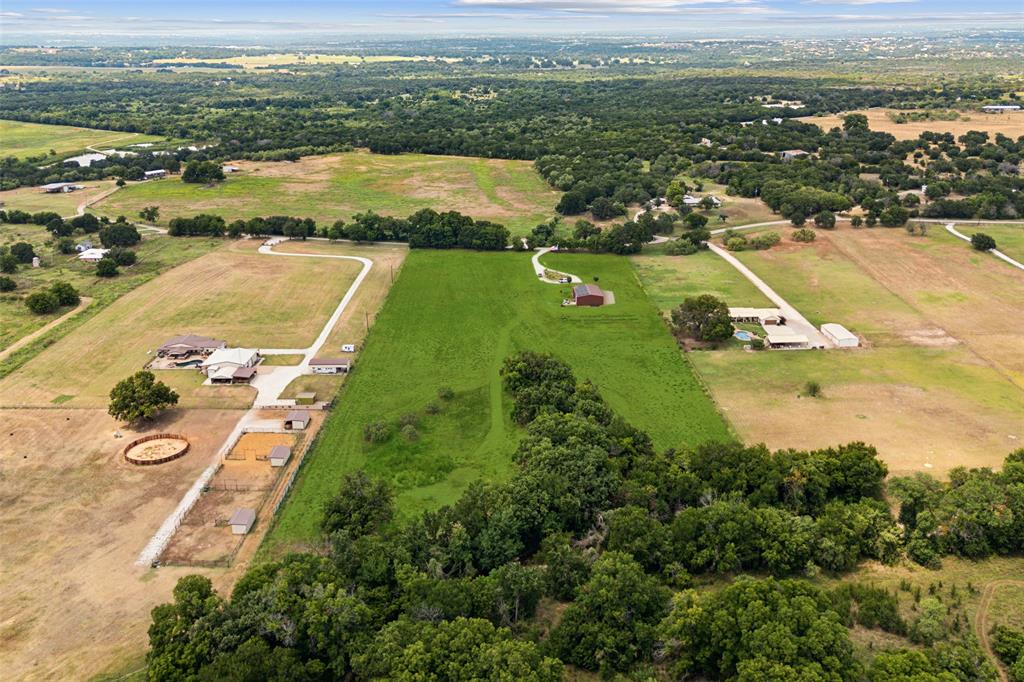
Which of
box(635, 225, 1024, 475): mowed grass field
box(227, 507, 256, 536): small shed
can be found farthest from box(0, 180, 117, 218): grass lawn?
box(635, 225, 1024, 475): mowed grass field

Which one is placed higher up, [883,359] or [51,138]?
[51,138]

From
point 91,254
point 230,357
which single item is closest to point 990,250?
point 230,357

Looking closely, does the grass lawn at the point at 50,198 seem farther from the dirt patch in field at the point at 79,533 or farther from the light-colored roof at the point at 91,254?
the dirt patch in field at the point at 79,533

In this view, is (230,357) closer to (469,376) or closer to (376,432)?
(376,432)

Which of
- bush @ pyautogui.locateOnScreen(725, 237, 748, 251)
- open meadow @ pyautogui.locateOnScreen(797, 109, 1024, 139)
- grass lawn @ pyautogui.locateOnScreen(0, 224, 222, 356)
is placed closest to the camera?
grass lawn @ pyautogui.locateOnScreen(0, 224, 222, 356)

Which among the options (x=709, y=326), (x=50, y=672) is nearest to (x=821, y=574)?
(x=709, y=326)

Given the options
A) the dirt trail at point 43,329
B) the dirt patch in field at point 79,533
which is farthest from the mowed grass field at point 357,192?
the dirt patch in field at point 79,533

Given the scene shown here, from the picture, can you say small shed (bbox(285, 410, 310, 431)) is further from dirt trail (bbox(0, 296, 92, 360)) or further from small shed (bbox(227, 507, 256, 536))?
dirt trail (bbox(0, 296, 92, 360))

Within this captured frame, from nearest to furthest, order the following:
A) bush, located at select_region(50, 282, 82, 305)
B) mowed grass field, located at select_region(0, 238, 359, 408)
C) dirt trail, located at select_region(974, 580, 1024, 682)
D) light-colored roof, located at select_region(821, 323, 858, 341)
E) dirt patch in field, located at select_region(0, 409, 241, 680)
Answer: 1. dirt trail, located at select_region(974, 580, 1024, 682)
2. dirt patch in field, located at select_region(0, 409, 241, 680)
3. mowed grass field, located at select_region(0, 238, 359, 408)
4. light-colored roof, located at select_region(821, 323, 858, 341)
5. bush, located at select_region(50, 282, 82, 305)
